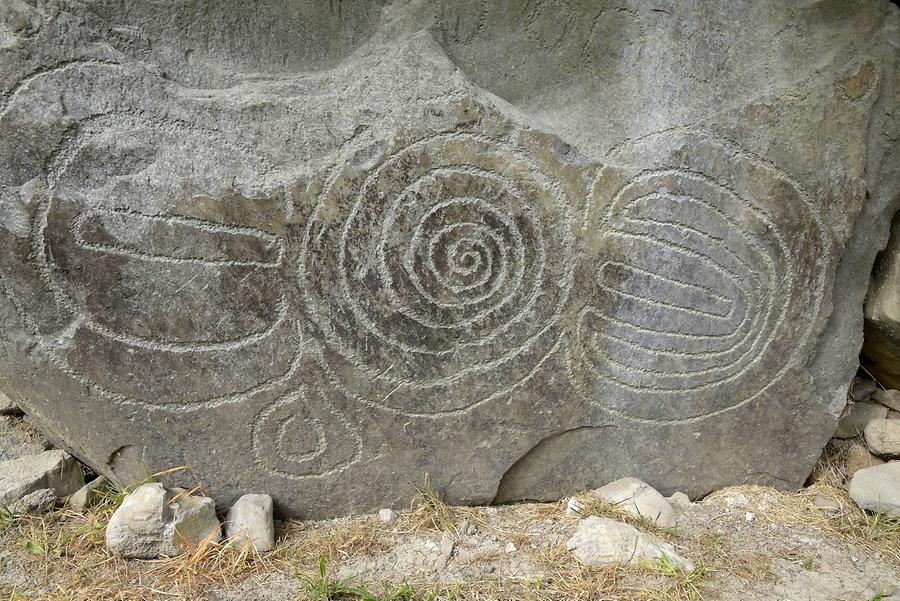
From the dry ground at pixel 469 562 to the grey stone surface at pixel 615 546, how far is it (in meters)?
0.03

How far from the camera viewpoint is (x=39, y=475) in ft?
6.87

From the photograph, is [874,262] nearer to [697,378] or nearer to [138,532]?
[697,378]

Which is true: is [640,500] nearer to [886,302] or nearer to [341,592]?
[341,592]

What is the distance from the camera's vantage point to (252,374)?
193 centimetres

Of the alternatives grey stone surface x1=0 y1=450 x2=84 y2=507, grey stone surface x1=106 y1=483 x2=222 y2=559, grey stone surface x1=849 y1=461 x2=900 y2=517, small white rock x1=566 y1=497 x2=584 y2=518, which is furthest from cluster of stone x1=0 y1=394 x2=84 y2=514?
grey stone surface x1=849 y1=461 x2=900 y2=517

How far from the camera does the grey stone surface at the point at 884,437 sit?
252 cm

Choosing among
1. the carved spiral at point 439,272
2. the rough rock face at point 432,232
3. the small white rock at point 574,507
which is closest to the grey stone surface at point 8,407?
the rough rock face at point 432,232

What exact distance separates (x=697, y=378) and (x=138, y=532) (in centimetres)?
156

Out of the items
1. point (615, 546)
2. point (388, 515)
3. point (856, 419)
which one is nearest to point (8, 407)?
point (388, 515)

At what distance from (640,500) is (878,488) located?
0.78m

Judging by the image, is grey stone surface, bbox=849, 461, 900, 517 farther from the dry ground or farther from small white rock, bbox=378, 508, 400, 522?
small white rock, bbox=378, 508, 400, 522

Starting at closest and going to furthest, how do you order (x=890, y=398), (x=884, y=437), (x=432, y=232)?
(x=432, y=232), (x=884, y=437), (x=890, y=398)

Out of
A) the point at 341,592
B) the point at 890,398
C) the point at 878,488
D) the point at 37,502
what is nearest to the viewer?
the point at 341,592

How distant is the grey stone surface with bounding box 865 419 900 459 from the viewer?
252 centimetres
